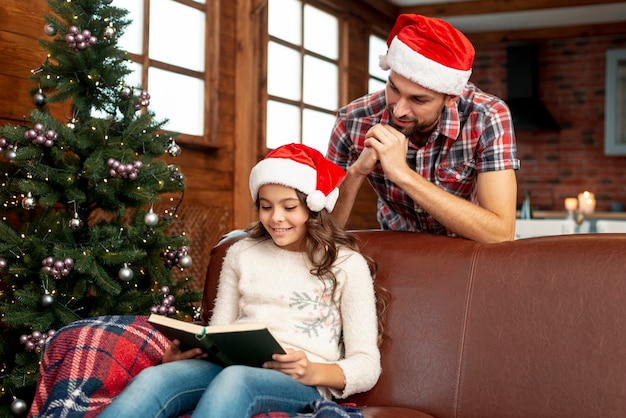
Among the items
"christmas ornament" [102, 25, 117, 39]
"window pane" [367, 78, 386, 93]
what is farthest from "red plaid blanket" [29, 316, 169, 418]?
"window pane" [367, 78, 386, 93]

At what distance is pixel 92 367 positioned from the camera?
6.07 ft

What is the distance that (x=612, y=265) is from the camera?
1896 millimetres

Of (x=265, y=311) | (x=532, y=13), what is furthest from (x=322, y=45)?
(x=265, y=311)

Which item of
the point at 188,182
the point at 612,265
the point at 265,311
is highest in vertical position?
the point at 188,182

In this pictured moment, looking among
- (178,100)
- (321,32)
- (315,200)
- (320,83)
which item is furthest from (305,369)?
(321,32)

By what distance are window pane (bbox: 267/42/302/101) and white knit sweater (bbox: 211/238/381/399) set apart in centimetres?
354

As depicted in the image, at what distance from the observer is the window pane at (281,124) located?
18.2 feet

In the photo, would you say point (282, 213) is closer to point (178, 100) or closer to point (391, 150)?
point (391, 150)

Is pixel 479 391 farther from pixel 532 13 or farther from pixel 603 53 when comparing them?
pixel 603 53

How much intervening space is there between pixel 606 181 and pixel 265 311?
22.4 ft

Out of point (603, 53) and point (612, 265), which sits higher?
point (603, 53)

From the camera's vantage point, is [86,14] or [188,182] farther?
[188,182]

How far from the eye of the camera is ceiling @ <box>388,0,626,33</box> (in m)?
7.01

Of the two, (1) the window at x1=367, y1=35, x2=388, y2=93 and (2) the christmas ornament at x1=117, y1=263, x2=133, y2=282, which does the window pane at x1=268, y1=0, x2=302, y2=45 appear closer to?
(1) the window at x1=367, y1=35, x2=388, y2=93
